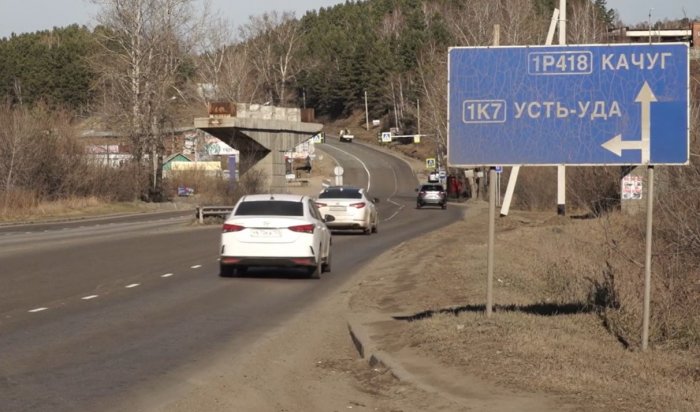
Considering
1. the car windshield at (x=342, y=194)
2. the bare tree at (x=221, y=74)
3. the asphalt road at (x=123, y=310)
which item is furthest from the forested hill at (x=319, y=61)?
the asphalt road at (x=123, y=310)

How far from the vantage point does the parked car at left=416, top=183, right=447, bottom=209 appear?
229 ft

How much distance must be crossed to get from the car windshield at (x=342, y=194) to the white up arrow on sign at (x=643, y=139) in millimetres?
25158

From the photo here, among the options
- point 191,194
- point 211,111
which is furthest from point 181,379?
point 191,194

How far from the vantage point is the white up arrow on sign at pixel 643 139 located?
485 inches

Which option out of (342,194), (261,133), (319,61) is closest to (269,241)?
(342,194)

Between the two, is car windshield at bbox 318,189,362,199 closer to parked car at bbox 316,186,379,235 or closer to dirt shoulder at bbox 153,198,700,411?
parked car at bbox 316,186,379,235

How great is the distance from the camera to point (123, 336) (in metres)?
13.7

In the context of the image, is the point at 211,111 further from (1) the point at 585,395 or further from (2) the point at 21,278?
(1) the point at 585,395

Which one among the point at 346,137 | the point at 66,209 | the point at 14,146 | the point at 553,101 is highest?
the point at 346,137

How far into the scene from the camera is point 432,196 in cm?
7000

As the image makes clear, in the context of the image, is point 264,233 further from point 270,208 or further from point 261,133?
point 261,133

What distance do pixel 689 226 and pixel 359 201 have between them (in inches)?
836

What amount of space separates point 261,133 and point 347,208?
2313 centimetres

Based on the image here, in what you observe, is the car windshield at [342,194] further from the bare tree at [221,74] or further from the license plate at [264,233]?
the bare tree at [221,74]
